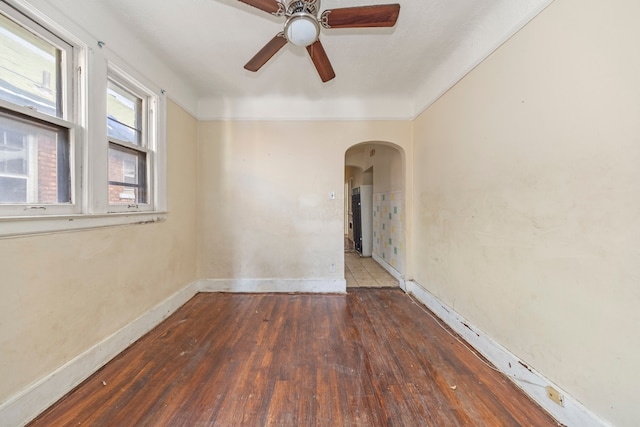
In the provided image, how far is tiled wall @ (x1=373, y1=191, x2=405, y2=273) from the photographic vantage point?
353cm

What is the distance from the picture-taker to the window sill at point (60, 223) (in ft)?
4.15

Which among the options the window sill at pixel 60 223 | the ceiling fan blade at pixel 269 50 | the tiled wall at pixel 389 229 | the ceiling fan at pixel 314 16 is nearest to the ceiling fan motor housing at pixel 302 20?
the ceiling fan at pixel 314 16

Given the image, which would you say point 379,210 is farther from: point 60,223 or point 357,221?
point 60,223

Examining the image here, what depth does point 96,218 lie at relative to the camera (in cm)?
175

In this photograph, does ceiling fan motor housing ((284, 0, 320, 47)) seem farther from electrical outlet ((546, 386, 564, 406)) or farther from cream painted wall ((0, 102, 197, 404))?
electrical outlet ((546, 386, 564, 406))

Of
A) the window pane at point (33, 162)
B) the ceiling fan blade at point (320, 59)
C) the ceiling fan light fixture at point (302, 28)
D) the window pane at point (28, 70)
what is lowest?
the window pane at point (33, 162)

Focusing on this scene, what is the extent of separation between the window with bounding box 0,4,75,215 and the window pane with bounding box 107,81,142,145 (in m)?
0.38

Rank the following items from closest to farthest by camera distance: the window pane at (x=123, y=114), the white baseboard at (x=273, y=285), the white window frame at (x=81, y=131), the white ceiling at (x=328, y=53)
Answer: the white window frame at (x=81, y=131) → the white ceiling at (x=328, y=53) → the window pane at (x=123, y=114) → the white baseboard at (x=273, y=285)

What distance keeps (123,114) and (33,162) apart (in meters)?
0.92

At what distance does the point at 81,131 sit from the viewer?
1.64 metres

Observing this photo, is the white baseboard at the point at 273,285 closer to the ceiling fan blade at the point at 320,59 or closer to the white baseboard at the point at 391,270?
the white baseboard at the point at 391,270

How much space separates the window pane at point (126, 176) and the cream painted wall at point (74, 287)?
292 mm

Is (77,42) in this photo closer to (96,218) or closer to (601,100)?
(96,218)

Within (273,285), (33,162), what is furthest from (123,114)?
(273,285)
